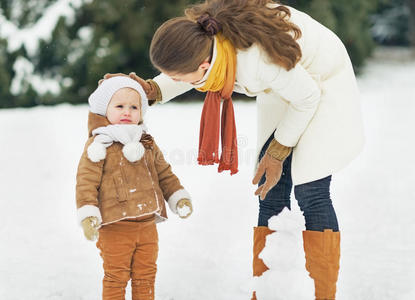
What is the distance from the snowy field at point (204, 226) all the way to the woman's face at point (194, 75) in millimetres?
740

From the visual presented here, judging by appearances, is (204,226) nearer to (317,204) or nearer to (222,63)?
(317,204)

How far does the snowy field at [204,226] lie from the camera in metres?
2.48

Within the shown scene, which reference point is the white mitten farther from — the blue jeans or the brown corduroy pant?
the blue jeans

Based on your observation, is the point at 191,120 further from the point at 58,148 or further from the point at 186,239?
the point at 186,239

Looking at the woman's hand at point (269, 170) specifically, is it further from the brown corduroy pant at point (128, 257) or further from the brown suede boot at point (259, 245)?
the brown corduroy pant at point (128, 257)

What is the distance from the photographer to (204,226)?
332 centimetres

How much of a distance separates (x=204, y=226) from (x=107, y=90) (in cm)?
151

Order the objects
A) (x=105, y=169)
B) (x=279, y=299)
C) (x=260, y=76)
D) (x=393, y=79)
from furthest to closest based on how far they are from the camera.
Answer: (x=393, y=79) → (x=279, y=299) → (x=105, y=169) → (x=260, y=76)

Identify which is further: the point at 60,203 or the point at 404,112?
the point at 404,112

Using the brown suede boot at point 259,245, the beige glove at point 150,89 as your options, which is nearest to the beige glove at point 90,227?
the beige glove at point 150,89

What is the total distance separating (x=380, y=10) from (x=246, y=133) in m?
10.1

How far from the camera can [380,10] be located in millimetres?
14070

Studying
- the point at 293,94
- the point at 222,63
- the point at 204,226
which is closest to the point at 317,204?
the point at 293,94

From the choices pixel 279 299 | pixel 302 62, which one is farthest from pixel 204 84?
pixel 279 299
